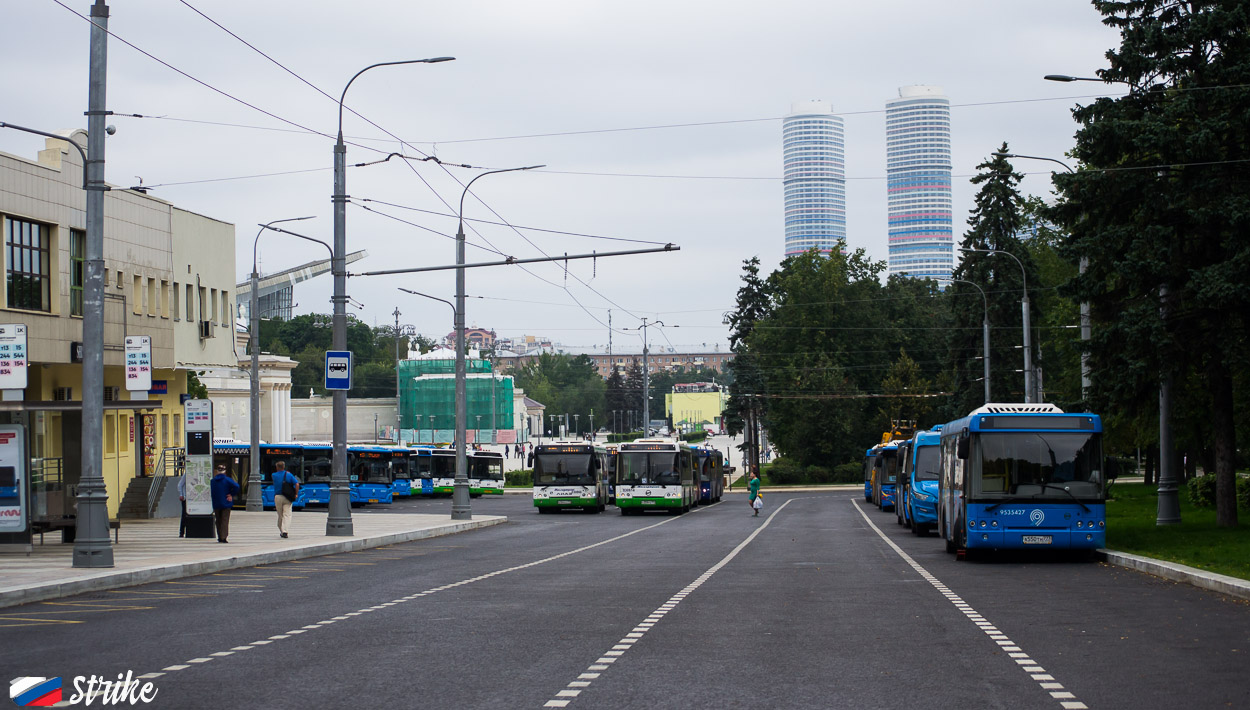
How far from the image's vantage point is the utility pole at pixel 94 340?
A: 2014 centimetres

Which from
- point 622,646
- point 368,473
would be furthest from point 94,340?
point 368,473

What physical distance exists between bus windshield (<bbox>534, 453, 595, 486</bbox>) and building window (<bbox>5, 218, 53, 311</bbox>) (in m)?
22.0

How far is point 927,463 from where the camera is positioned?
121 ft

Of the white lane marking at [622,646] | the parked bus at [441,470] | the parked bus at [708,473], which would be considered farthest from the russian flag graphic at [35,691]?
the parked bus at [441,470]

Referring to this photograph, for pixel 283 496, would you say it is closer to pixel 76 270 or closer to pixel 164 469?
pixel 76 270

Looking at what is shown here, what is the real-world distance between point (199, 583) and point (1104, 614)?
40.6 feet

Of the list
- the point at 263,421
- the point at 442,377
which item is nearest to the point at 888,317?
the point at 442,377

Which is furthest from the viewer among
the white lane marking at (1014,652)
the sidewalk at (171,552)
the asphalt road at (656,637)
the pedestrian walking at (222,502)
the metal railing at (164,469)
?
the metal railing at (164,469)

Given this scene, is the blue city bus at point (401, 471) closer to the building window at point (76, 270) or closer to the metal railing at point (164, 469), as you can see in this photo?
the metal railing at point (164, 469)

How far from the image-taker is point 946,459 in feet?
90.5

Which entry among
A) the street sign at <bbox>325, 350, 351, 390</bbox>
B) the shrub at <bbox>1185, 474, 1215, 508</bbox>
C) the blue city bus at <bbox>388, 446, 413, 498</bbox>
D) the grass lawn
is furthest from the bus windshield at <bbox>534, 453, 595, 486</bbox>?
the shrub at <bbox>1185, 474, 1215, 508</bbox>

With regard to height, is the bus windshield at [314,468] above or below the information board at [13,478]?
below

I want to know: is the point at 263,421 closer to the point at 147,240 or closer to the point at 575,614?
the point at 147,240

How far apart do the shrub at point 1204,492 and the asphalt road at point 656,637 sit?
52.8 ft
